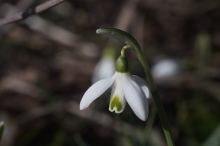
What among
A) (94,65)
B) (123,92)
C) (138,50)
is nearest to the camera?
(138,50)

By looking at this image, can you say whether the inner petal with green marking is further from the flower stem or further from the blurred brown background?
the blurred brown background

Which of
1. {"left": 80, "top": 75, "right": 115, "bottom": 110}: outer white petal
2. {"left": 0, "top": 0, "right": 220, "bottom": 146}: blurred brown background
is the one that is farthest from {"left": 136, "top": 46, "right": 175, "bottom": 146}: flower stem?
{"left": 0, "top": 0, "right": 220, "bottom": 146}: blurred brown background

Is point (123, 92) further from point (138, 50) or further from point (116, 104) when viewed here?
point (138, 50)

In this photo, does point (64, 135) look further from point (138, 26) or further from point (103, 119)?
point (138, 26)

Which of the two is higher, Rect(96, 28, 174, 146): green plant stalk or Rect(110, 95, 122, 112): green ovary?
Rect(96, 28, 174, 146): green plant stalk

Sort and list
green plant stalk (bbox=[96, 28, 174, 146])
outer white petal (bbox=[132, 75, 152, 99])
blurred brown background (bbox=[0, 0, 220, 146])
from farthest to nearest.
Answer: blurred brown background (bbox=[0, 0, 220, 146]) → outer white petal (bbox=[132, 75, 152, 99]) → green plant stalk (bbox=[96, 28, 174, 146])

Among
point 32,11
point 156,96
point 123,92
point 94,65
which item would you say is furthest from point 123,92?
point 94,65
